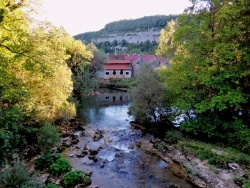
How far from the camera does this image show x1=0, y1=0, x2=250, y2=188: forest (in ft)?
36.6

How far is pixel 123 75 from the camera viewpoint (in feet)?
193

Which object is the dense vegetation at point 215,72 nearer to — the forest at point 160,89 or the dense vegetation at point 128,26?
the forest at point 160,89

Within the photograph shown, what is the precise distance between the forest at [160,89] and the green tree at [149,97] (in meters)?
0.09

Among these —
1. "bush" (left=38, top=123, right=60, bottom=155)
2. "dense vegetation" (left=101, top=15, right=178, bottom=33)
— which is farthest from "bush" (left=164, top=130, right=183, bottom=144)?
"dense vegetation" (left=101, top=15, right=178, bottom=33)

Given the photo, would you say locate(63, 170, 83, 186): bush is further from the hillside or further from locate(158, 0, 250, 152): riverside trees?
the hillside

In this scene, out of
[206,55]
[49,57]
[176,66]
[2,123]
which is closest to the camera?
[2,123]

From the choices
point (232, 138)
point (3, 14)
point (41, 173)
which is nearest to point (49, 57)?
point (3, 14)

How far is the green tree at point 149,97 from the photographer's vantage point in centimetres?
1914

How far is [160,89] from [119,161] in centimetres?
752

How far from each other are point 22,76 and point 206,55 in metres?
12.4

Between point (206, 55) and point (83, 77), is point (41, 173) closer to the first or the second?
point (206, 55)

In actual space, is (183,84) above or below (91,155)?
above

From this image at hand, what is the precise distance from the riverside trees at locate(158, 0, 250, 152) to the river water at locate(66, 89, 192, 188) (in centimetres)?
443

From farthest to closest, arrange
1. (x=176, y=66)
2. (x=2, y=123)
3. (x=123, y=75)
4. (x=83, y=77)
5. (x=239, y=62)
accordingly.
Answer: (x=123, y=75) → (x=83, y=77) → (x=176, y=66) → (x=239, y=62) → (x=2, y=123)
